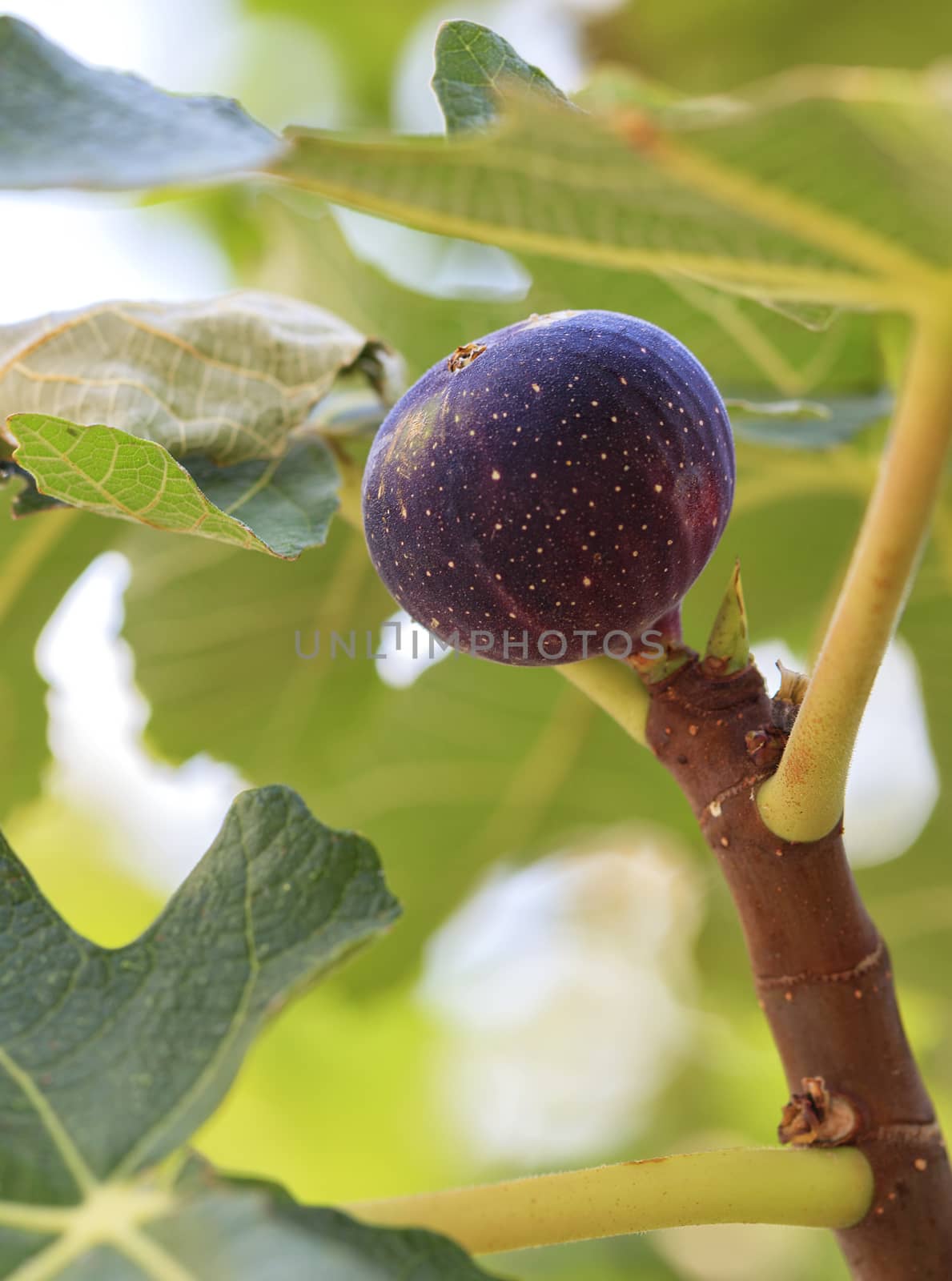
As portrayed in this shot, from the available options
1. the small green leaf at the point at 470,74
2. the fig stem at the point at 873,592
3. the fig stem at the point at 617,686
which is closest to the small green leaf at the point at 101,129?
the small green leaf at the point at 470,74

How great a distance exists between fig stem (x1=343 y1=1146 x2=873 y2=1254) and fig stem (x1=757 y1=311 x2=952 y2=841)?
0.18 m

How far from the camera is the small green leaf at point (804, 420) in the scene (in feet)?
3.25

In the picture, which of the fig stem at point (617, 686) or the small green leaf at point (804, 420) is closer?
the fig stem at point (617, 686)

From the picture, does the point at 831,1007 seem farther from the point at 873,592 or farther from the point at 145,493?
the point at 145,493

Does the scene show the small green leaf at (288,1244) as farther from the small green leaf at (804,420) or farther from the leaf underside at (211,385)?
the small green leaf at (804,420)

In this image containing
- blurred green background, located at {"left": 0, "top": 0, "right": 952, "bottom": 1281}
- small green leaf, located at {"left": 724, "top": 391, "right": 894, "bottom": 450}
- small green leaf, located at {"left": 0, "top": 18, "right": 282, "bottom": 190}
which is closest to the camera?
small green leaf, located at {"left": 0, "top": 18, "right": 282, "bottom": 190}

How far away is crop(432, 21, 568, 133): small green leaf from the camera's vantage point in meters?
0.73

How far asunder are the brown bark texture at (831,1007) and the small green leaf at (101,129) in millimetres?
426

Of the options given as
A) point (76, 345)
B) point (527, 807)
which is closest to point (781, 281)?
point (76, 345)

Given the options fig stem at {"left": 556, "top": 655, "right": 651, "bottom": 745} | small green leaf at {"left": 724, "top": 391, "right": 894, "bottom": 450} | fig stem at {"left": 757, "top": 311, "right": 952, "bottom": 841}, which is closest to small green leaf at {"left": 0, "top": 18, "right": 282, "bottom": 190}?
fig stem at {"left": 757, "top": 311, "right": 952, "bottom": 841}

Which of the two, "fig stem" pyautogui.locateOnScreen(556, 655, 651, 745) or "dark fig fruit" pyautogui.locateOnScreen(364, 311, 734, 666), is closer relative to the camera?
"dark fig fruit" pyautogui.locateOnScreen(364, 311, 734, 666)

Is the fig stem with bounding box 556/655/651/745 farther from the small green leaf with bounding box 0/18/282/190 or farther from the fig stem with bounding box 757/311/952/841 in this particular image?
the small green leaf with bounding box 0/18/282/190

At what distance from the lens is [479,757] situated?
1.67 m

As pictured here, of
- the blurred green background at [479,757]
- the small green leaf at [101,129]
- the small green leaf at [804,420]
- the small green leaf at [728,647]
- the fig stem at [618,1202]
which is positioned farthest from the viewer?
the blurred green background at [479,757]
